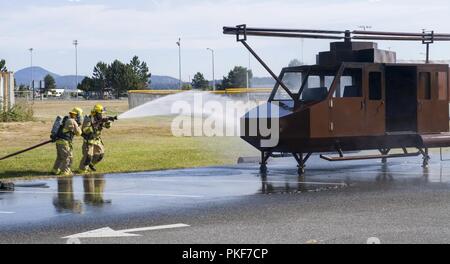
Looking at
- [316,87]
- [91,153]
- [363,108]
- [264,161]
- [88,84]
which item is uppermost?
[88,84]

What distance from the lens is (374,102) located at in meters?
15.8

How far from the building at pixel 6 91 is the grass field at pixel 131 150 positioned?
2.38 metres

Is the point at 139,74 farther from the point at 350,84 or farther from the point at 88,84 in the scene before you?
the point at 350,84

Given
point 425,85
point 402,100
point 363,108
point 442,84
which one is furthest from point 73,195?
point 442,84

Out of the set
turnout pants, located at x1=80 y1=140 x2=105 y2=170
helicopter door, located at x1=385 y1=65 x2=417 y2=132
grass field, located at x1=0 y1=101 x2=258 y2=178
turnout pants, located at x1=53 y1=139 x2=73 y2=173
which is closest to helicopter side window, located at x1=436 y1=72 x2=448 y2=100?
helicopter door, located at x1=385 y1=65 x2=417 y2=132

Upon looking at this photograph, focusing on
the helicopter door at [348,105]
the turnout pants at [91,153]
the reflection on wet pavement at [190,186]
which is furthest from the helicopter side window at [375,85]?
the turnout pants at [91,153]

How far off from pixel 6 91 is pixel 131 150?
17.2 m

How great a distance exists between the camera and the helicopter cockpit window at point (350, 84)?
15617 millimetres

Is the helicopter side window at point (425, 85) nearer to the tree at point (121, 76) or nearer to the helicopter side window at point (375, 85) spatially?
the helicopter side window at point (375, 85)

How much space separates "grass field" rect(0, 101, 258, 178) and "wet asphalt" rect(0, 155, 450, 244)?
2.66 metres

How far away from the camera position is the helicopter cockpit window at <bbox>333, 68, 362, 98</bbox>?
15.6 metres

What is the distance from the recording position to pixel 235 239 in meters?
8.12
